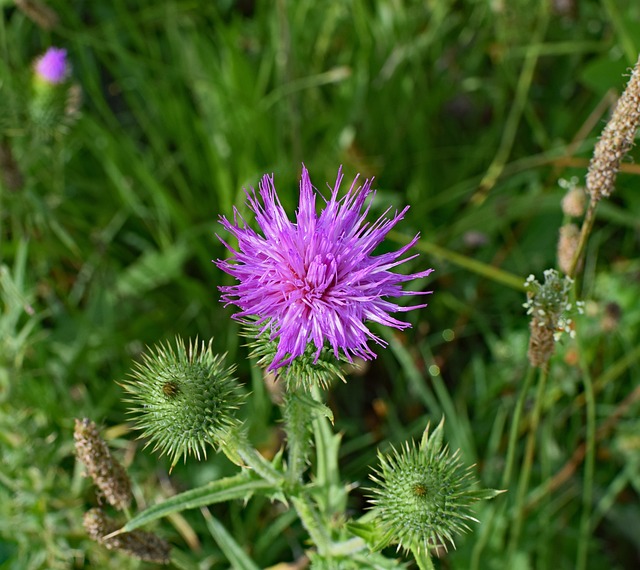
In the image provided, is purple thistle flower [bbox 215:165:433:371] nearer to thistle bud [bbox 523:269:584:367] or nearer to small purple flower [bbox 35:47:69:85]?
thistle bud [bbox 523:269:584:367]

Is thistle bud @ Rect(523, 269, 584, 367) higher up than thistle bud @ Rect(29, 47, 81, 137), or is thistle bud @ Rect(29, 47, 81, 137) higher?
thistle bud @ Rect(29, 47, 81, 137)

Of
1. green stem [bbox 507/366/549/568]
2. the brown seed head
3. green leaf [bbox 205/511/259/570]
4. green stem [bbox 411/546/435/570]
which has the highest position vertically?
the brown seed head

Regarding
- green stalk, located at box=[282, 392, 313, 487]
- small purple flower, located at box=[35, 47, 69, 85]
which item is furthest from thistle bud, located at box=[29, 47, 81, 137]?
green stalk, located at box=[282, 392, 313, 487]

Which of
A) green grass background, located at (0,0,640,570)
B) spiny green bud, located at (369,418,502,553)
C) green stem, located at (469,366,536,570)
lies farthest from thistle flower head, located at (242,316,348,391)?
green grass background, located at (0,0,640,570)

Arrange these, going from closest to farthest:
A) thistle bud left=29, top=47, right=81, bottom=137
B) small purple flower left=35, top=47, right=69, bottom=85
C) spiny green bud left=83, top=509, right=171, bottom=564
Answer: spiny green bud left=83, top=509, right=171, bottom=564, thistle bud left=29, top=47, right=81, bottom=137, small purple flower left=35, top=47, right=69, bottom=85

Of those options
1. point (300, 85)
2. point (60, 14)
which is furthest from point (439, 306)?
point (60, 14)

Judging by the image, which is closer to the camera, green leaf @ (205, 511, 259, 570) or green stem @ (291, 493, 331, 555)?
green stem @ (291, 493, 331, 555)

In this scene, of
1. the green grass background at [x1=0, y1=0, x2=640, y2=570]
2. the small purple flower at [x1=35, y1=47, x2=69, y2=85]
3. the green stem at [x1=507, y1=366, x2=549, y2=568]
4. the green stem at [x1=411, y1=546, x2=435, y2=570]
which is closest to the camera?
the green stem at [x1=411, y1=546, x2=435, y2=570]

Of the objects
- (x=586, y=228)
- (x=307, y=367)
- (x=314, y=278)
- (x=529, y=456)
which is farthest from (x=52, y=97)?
(x=529, y=456)
